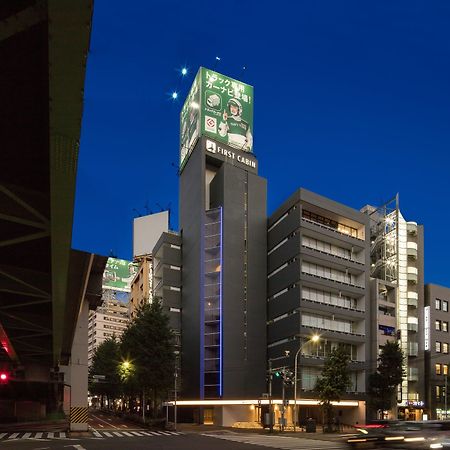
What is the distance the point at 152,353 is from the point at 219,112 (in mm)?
36083

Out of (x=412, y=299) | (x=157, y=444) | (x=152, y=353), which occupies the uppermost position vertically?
(x=412, y=299)

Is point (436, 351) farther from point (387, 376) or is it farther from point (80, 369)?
point (80, 369)

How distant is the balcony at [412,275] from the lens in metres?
81.6

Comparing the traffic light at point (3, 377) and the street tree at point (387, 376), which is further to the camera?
the street tree at point (387, 376)

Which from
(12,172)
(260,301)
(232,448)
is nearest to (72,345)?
(232,448)

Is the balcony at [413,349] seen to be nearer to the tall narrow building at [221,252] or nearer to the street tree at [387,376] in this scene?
the street tree at [387,376]

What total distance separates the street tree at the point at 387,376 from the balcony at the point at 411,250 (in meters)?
17.6

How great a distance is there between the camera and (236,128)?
80.5m

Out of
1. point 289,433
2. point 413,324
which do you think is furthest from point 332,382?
point 413,324

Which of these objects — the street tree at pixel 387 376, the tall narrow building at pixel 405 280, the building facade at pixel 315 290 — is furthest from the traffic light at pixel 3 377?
the tall narrow building at pixel 405 280

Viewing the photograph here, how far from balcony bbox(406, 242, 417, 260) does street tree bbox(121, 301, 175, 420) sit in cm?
3868

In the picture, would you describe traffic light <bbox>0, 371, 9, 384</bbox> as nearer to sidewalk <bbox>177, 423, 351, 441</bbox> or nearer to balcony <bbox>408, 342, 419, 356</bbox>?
sidewalk <bbox>177, 423, 351, 441</bbox>

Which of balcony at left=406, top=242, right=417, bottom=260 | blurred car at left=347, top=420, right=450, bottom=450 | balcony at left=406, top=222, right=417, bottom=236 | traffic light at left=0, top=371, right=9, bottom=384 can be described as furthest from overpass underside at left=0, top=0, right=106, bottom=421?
balcony at left=406, top=222, right=417, bottom=236

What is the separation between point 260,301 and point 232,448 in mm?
41486
